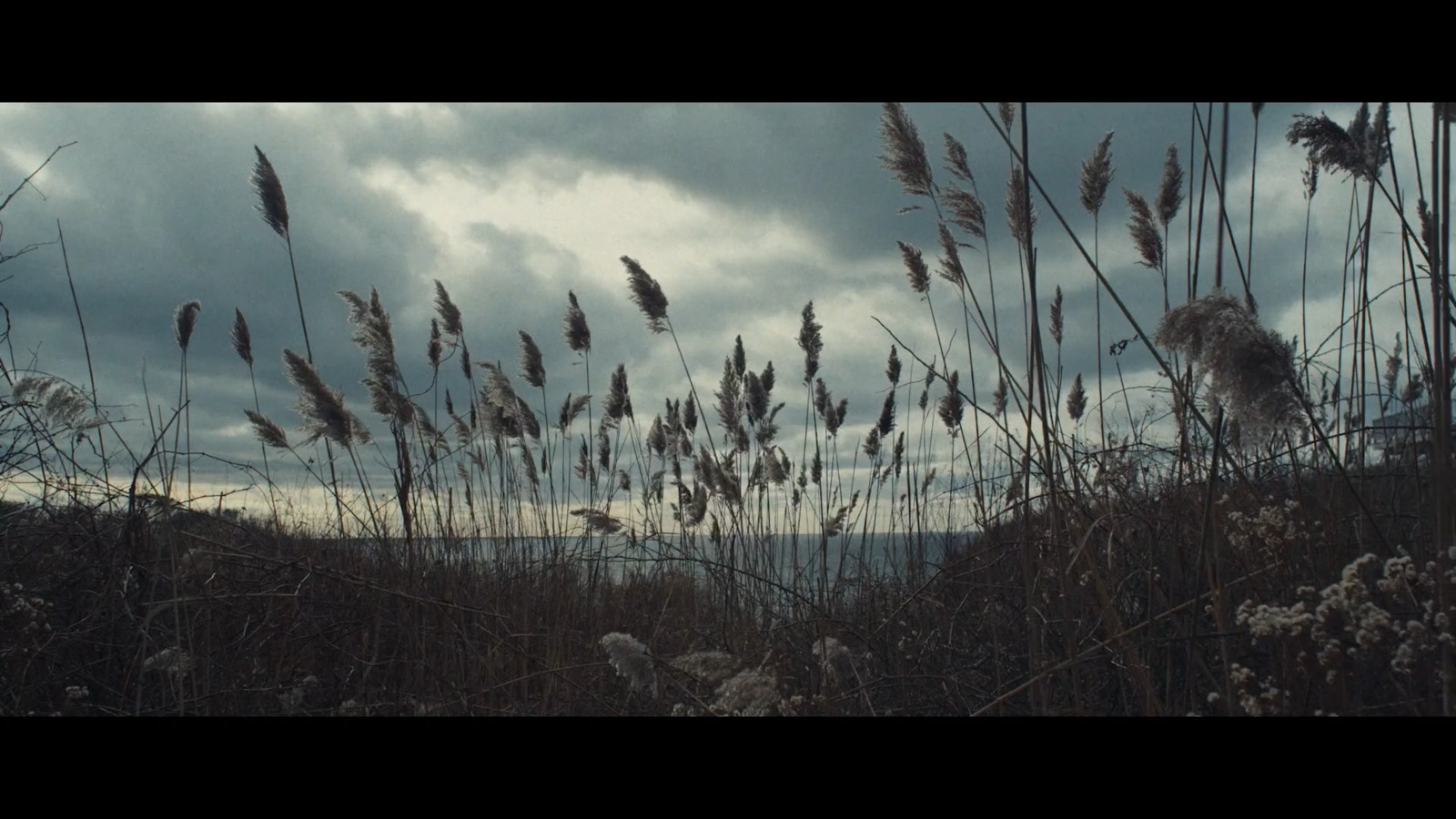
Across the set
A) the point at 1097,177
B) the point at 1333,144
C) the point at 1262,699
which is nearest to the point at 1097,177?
the point at 1097,177

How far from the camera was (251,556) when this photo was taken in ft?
9.02

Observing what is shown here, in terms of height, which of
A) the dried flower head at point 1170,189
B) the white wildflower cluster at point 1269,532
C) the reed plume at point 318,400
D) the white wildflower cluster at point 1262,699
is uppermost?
the dried flower head at point 1170,189

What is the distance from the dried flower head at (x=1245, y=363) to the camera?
1334 mm

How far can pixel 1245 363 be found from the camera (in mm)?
1334

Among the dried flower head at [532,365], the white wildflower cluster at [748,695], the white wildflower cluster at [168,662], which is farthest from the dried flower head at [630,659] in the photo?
the dried flower head at [532,365]

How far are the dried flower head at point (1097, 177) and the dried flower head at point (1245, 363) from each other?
66.8 inches

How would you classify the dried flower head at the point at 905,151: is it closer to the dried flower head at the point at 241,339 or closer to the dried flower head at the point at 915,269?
the dried flower head at the point at 915,269

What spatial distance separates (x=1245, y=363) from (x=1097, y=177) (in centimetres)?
185

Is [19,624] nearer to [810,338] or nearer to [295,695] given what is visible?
[295,695]
